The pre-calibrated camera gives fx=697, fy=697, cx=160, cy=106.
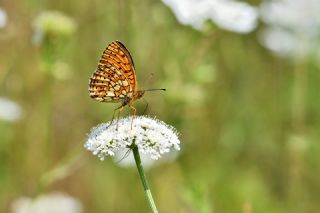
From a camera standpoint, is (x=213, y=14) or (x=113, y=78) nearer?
(x=113, y=78)

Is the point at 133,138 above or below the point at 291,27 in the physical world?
below

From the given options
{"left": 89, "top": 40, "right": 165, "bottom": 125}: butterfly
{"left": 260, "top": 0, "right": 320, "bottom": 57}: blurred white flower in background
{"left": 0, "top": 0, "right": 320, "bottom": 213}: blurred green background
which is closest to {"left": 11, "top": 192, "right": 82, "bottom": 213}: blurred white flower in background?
{"left": 0, "top": 0, "right": 320, "bottom": 213}: blurred green background

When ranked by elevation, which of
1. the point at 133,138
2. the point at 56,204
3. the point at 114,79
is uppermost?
the point at 114,79

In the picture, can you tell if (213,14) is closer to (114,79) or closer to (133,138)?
(114,79)

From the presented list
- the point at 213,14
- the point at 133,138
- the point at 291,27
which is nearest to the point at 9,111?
the point at 213,14

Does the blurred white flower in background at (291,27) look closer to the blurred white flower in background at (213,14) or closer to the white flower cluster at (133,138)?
the blurred white flower in background at (213,14)

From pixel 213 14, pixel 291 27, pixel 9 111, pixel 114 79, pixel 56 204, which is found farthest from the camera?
pixel 291 27
